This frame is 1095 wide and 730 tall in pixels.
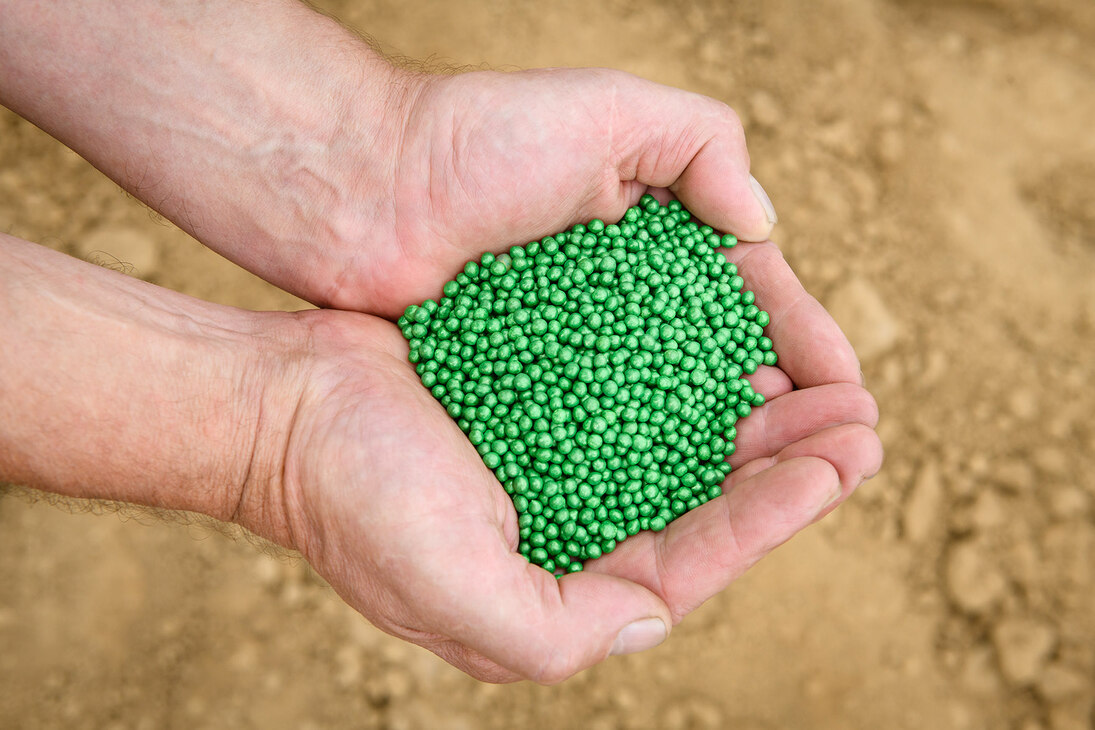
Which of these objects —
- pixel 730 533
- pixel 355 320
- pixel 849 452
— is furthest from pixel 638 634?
pixel 355 320

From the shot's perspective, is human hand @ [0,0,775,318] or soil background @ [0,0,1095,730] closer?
human hand @ [0,0,775,318]

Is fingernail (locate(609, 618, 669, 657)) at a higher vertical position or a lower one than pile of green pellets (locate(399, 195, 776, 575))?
lower

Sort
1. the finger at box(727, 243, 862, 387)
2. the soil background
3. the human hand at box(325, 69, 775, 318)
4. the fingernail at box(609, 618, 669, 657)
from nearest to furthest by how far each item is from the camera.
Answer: the fingernail at box(609, 618, 669, 657)
the finger at box(727, 243, 862, 387)
the human hand at box(325, 69, 775, 318)
the soil background

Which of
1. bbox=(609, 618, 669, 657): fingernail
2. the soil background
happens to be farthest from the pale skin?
the soil background

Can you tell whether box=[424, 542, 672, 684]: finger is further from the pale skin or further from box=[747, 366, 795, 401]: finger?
box=[747, 366, 795, 401]: finger

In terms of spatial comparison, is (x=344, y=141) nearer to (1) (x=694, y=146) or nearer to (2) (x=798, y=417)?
(1) (x=694, y=146)

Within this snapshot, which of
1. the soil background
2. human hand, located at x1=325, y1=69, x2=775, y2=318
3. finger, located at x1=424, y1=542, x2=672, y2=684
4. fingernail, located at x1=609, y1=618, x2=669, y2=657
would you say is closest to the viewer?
finger, located at x1=424, y1=542, x2=672, y2=684

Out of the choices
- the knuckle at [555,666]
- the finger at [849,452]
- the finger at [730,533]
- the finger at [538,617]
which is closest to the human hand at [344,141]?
the finger at [849,452]
